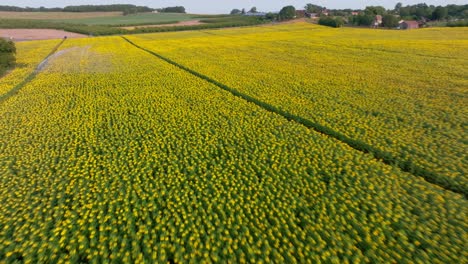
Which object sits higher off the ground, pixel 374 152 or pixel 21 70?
pixel 21 70

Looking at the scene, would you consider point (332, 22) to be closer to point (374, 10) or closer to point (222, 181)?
point (374, 10)

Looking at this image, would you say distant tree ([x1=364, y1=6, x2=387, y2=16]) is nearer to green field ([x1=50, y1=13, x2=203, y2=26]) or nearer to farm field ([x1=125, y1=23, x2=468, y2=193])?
farm field ([x1=125, y1=23, x2=468, y2=193])

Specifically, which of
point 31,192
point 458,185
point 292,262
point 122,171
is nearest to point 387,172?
point 458,185

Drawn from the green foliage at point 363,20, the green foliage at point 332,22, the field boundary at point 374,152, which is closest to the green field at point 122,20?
the green foliage at point 332,22

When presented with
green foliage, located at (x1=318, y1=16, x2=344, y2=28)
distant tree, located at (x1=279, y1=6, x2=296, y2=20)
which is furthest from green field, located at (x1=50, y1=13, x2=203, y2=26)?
green foliage, located at (x1=318, y1=16, x2=344, y2=28)

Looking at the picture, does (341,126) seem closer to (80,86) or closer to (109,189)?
(109,189)

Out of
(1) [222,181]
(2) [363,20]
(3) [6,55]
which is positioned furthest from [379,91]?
(2) [363,20]

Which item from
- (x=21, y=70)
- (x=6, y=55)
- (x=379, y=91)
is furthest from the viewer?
(x=6, y=55)
